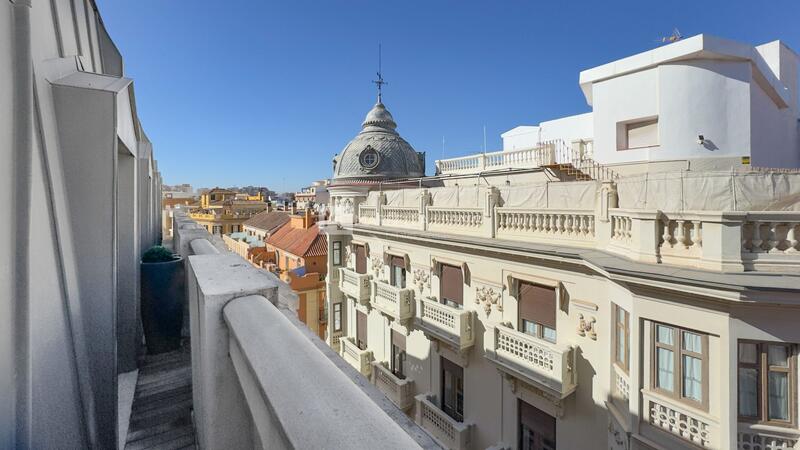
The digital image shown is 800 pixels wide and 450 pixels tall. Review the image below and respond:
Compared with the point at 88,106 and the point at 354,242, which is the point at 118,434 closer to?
the point at 88,106

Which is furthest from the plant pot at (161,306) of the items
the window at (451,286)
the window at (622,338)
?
the window at (451,286)

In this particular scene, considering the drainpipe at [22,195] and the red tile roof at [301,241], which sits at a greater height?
the drainpipe at [22,195]

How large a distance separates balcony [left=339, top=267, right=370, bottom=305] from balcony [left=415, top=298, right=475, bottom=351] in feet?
12.3

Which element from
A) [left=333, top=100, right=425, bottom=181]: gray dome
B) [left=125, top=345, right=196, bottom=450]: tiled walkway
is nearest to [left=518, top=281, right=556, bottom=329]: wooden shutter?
[left=125, top=345, right=196, bottom=450]: tiled walkway

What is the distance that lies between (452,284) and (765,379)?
6607mm

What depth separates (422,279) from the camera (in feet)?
37.7

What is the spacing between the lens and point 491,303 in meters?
9.12

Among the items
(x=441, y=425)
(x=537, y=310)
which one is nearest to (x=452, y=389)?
(x=441, y=425)

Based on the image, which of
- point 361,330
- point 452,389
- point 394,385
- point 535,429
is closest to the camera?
point 535,429

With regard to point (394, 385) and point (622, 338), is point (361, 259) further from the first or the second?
point (622, 338)

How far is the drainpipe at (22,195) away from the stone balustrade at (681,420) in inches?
291

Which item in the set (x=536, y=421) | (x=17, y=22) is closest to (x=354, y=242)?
(x=536, y=421)

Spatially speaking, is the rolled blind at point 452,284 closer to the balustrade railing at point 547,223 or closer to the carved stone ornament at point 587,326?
the balustrade railing at point 547,223

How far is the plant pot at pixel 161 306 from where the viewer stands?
3.42 meters
